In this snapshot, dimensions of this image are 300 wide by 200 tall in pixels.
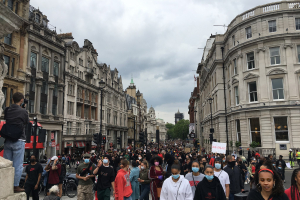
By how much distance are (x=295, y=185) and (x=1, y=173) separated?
4.73m

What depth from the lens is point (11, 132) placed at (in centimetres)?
399

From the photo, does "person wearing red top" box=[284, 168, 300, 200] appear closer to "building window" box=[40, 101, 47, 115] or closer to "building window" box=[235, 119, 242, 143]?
"building window" box=[235, 119, 242, 143]

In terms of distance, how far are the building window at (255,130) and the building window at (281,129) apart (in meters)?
1.85

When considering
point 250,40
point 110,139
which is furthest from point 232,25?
point 110,139

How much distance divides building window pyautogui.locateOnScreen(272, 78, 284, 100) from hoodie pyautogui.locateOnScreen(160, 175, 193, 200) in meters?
24.9

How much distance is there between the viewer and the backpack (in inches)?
156

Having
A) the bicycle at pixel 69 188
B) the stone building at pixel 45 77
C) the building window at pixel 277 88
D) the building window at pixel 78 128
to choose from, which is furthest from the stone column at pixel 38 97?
the building window at pixel 277 88

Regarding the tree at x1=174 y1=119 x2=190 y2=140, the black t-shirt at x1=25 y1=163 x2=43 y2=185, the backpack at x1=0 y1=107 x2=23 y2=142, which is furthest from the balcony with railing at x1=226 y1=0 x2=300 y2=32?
the tree at x1=174 y1=119 x2=190 y2=140

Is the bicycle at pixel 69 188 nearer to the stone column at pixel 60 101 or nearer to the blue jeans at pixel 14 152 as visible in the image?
the blue jeans at pixel 14 152

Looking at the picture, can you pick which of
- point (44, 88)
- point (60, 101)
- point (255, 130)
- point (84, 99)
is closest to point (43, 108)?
point (44, 88)

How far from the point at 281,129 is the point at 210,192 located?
24.2 meters

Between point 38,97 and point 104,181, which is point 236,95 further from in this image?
point 38,97

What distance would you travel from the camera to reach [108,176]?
7934mm

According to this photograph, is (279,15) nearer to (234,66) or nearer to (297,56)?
(297,56)
